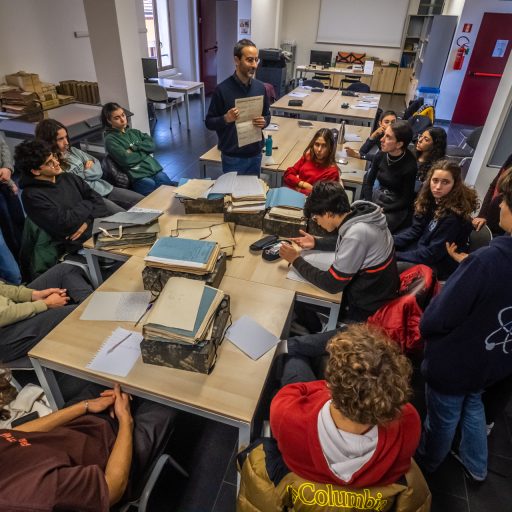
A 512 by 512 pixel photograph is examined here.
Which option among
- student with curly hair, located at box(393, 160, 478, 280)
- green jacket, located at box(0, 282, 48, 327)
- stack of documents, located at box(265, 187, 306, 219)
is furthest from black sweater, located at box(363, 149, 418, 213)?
green jacket, located at box(0, 282, 48, 327)

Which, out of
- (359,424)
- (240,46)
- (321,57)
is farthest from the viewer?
(321,57)

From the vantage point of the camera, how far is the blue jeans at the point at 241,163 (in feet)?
11.1

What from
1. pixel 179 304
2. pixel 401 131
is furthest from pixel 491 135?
pixel 179 304

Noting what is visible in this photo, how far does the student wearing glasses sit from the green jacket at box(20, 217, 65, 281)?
40mm

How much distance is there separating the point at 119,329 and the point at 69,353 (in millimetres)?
222

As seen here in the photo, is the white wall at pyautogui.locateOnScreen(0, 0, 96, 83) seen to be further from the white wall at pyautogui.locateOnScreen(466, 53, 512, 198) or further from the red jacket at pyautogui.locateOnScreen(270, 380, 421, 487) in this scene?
the white wall at pyautogui.locateOnScreen(466, 53, 512, 198)

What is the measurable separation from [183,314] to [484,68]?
27.9ft

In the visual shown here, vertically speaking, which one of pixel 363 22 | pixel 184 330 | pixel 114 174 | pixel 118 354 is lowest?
pixel 114 174

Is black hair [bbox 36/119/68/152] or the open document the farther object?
black hair [bbox 36/119/68/152]

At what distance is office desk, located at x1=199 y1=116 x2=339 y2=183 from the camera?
3682mm

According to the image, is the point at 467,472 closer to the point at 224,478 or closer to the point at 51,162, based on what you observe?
the point at 224,478

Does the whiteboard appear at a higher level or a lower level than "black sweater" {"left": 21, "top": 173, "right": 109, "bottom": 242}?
higher

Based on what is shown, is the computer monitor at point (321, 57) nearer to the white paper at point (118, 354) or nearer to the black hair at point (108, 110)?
the black hair at point (108, 110)

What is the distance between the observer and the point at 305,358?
1.91m
